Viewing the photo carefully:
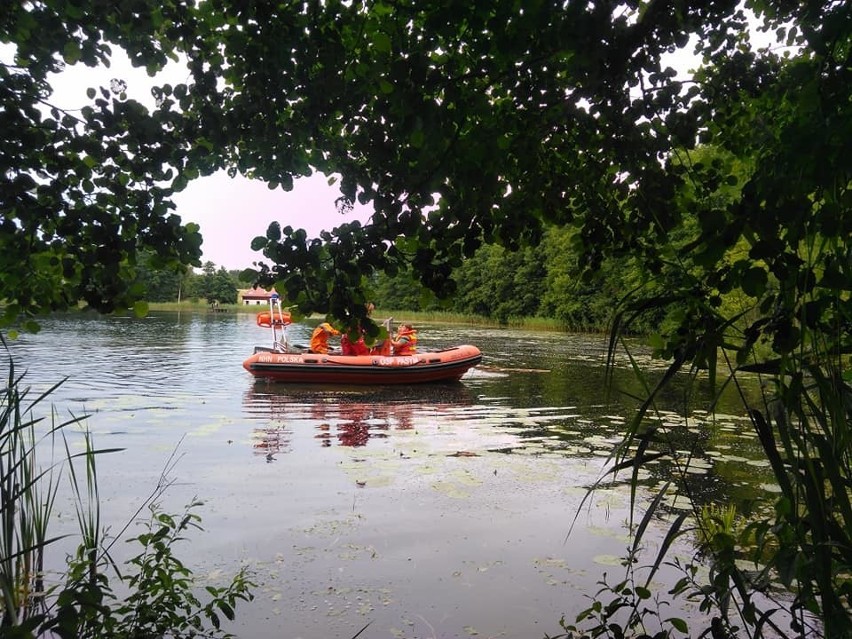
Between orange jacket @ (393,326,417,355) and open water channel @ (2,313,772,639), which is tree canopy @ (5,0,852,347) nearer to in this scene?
open water channel @ (2,313,772,639)

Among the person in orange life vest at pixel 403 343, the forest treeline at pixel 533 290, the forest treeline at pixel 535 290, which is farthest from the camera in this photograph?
the forest treeline at pixel 533 290

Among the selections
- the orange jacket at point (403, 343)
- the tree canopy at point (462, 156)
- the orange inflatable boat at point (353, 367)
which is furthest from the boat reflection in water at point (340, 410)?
the tree canopy at point (462, 156)

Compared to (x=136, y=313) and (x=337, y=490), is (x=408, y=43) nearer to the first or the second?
(x=136, y=313)

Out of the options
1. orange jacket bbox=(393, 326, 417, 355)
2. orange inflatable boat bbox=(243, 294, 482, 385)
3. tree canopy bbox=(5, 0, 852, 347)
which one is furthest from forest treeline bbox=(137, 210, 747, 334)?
tree canopy bbox=(5, 0, 852, 347)

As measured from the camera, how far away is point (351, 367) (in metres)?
→ 14.1

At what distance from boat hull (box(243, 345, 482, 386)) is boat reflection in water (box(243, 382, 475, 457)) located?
0.22m

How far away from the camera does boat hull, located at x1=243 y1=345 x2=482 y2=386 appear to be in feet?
46.4

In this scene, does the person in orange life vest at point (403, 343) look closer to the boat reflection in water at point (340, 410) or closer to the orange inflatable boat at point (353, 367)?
the orange inflatable boat at point (353, 367)

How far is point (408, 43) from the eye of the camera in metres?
2.00

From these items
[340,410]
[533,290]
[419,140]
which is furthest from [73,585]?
[533,290]

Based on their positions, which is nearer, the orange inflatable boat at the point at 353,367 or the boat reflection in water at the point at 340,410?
the boat reflection in water at the point at 340,410

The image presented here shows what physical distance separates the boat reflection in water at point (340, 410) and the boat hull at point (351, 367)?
22 centimetres

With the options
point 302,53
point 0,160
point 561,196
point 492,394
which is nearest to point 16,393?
point 0,160

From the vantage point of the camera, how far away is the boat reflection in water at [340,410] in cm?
901
